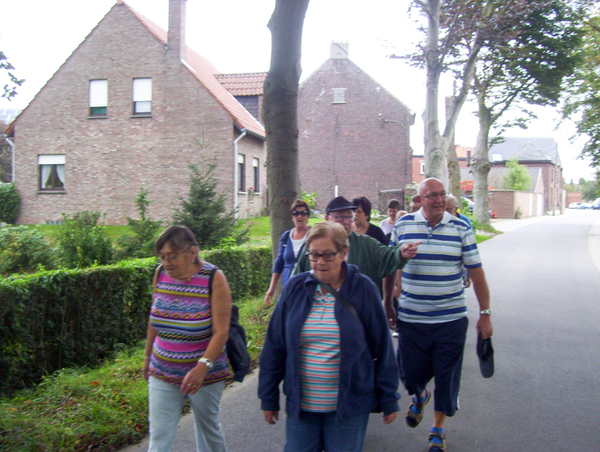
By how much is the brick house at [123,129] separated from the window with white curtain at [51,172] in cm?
4

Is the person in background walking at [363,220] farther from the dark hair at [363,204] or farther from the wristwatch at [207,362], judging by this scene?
the wristwatch at [207,362]

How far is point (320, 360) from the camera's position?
8.95 ft

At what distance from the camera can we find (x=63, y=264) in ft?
30.8

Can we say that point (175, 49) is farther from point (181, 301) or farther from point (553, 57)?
point (181, 301)

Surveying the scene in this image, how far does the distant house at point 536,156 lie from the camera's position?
76688 mm

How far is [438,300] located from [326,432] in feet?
4.92

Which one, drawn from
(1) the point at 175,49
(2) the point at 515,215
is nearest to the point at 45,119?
(1) the point at 175,49

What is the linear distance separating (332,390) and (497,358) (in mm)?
4562

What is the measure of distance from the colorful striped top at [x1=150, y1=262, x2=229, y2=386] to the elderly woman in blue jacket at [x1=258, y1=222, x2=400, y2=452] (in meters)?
0.49

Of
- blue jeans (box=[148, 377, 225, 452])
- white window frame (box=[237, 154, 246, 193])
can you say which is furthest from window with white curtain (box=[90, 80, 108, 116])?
blue jeans (box=[148, 377, 225, 452])

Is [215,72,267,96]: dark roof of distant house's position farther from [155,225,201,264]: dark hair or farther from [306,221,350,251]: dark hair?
[306,221,350,251]: dark hair

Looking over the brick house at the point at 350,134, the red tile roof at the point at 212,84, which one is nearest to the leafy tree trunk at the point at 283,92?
the red tile roof at the point at 212,84

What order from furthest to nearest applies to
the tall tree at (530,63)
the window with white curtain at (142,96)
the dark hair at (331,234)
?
the window with white curtain at (142,96) < the tall tree at (530,63) < the dark hair at (331,234)

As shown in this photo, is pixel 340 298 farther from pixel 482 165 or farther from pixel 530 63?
pixel 482 165
